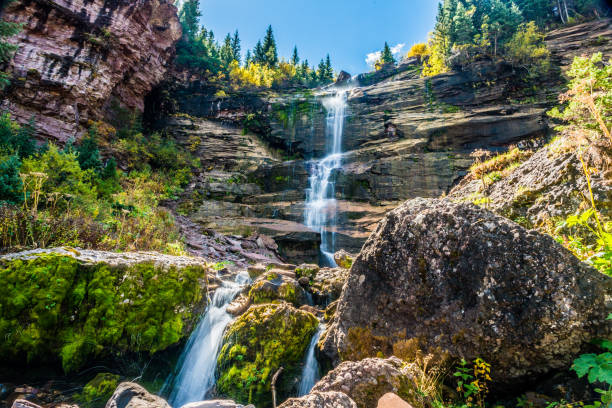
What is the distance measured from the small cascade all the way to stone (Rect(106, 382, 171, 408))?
7.37 ft

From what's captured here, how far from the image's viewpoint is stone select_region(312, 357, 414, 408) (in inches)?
95.4

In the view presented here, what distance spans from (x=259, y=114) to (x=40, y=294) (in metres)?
26.0

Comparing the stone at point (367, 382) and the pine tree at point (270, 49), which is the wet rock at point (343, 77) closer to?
the pine tree at point (270, 49)

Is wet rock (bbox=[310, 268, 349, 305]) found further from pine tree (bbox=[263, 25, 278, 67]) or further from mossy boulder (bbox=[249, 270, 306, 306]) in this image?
pine tree (bbox=[263, 25, 278, 67])

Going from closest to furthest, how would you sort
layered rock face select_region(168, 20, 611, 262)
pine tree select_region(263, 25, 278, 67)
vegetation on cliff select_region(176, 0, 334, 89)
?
layered rock face select_region(168, 20, 611, 262)
vegetation on cliff select_region(176, 0, 334, 89)
pine tree select_region(263, 25, 278, 67)

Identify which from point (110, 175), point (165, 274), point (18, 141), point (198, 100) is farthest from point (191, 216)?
point (198, 100)

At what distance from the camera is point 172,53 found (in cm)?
2706

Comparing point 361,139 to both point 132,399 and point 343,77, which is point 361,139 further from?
point 132,399

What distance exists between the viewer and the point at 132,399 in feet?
8.49

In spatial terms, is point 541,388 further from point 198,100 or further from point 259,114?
point 198,100

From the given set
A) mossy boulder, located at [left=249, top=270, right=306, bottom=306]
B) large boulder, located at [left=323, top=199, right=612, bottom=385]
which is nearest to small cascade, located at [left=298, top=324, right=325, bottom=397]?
large boulder, located at [left=323, top=199, right=612, bottom=385]

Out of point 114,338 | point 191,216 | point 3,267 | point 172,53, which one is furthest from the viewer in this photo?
point 172,53

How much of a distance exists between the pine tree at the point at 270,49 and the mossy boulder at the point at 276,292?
153 ft

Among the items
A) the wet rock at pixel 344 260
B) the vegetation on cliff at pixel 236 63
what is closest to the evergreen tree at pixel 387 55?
the vegetation on cliff at pixel 236 63
